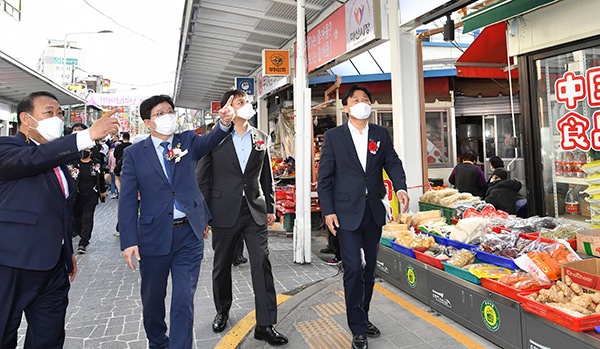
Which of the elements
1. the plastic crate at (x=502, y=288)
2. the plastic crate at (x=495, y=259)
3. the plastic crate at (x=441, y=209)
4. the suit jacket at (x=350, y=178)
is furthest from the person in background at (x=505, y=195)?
the suit jacket at (x=350, y=178)

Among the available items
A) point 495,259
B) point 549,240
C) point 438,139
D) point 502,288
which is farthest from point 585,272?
point 438,139

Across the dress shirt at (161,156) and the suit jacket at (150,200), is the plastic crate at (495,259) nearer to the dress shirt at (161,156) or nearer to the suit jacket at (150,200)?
the suit jacket at (150,200)

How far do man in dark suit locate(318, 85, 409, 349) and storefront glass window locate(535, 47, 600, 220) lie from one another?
9.10ft

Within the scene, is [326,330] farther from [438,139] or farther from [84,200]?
[438,139]

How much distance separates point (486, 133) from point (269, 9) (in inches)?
272

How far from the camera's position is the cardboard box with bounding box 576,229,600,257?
3.66 m

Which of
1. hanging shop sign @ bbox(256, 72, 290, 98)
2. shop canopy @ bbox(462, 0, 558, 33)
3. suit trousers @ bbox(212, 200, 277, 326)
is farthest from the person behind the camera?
hanging shop sign @ bbox(256, 72, 290, 98)

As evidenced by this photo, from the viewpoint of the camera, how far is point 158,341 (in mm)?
2922

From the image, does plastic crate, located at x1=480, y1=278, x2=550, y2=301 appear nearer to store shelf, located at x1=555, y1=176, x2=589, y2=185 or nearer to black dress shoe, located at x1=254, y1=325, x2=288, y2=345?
black dress shoe, located at x1=254, y1=325, x2=288, y2=345

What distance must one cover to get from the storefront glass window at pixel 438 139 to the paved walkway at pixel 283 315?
247 inches

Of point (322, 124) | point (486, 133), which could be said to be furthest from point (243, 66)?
point (486, 133)

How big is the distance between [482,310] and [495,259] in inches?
24.4

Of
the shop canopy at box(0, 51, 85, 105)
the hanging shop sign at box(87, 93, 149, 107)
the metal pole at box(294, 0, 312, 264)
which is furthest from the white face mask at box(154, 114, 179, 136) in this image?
the hanging shop sign at box(87, 93, 149, 107)

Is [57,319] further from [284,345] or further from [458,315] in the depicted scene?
[458,315]
